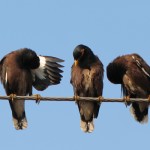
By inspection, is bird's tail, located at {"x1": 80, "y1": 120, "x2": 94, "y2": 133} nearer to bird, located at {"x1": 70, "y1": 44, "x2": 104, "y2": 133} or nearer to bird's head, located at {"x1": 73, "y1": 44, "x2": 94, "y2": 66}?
bird, located at {"x1": 70, "y1": 44, "x2": 104, "y2": 133}

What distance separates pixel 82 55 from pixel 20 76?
50.1 inches

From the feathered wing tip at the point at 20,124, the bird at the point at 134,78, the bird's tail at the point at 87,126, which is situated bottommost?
the bird's tail at the point at 87,126

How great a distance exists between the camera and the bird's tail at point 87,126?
1412 cm

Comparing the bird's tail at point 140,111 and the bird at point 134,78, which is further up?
the bird at point 134,78

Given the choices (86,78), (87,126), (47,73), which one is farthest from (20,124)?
(86,78)

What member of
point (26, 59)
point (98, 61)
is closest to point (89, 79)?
point (98, 61)

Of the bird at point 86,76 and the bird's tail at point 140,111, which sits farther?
the bird's tail at point 140,111

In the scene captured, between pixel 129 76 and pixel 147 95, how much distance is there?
0.50 meters

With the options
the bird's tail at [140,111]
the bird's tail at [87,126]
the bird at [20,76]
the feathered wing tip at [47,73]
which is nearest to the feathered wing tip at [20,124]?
the bird at [20,76]

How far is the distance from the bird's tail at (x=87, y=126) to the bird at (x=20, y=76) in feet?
3.61

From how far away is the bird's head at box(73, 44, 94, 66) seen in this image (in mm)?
14016

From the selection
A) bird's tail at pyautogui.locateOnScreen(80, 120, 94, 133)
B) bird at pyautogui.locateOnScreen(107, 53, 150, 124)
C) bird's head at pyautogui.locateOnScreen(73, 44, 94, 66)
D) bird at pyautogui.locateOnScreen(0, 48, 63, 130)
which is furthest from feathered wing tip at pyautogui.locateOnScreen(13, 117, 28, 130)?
bird at pyautogui.locateOnScreen(107, 53, 150, 124)

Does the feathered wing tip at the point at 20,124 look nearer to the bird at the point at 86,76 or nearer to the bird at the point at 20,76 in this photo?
the bird at the point at 20,76

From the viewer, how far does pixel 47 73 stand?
15414 millimetres
